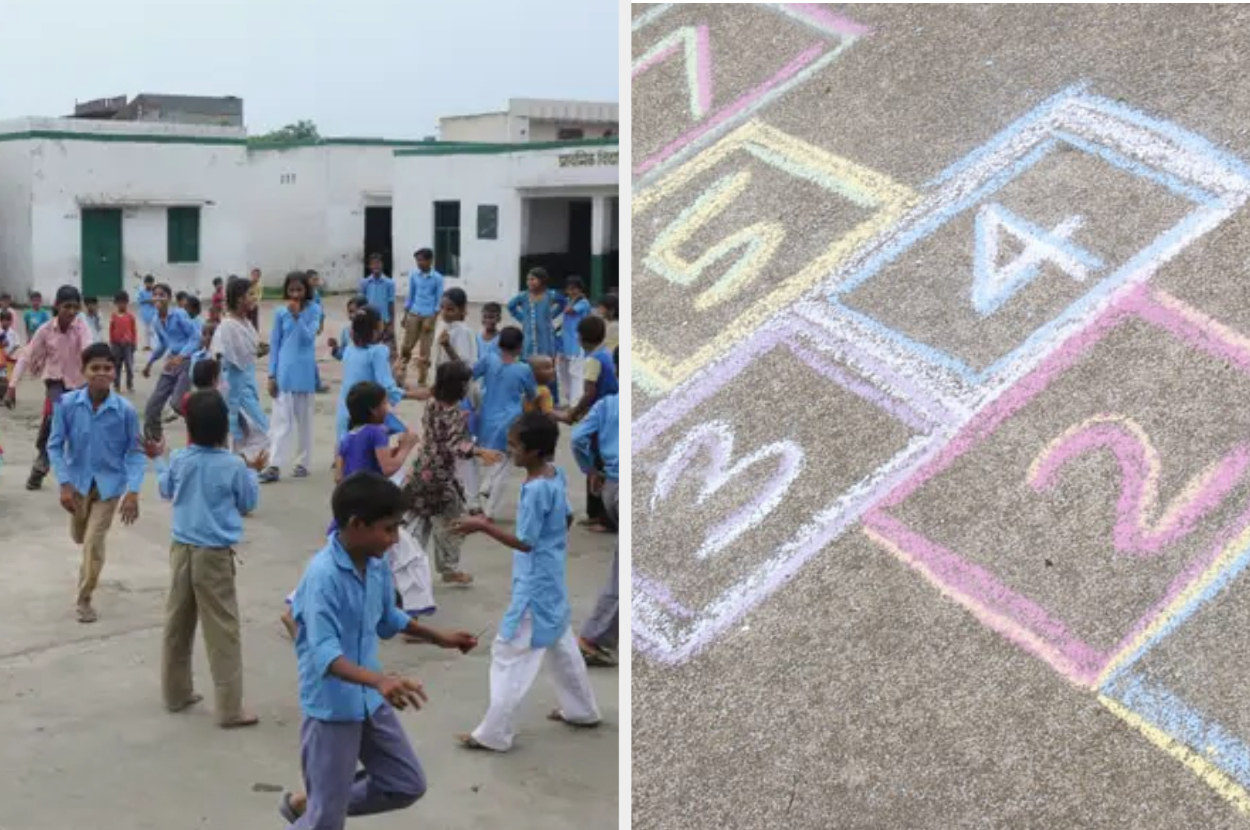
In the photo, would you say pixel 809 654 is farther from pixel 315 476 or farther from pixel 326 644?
pixel 315 476

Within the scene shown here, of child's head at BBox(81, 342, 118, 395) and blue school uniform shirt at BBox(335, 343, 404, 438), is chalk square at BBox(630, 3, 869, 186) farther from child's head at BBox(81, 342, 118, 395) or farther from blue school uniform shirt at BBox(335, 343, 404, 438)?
blue school uniform shirt at BBox(335, 343, 404, 438)

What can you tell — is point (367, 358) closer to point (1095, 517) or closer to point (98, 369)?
point (98, 369)

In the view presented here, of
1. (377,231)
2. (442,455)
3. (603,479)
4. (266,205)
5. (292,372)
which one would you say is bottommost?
(377,231)

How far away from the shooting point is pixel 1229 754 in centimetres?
479

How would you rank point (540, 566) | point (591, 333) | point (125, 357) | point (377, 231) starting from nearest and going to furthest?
point (540, 566), point (591, 333), point (125, 357), point (377, 231)

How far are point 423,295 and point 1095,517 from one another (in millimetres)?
12147

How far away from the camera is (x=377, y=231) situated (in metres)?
34.4

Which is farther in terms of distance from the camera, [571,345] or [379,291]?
[379,291]

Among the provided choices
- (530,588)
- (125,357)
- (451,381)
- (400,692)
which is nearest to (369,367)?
(451,381)

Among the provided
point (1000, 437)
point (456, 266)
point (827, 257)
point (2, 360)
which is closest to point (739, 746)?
point (1000, 437)

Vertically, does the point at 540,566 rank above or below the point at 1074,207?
below

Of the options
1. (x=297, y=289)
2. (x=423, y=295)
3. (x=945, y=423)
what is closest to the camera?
(x=945, y=423)

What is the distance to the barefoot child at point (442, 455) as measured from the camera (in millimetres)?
7840

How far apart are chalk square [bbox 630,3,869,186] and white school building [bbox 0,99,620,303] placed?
21.0 metres
